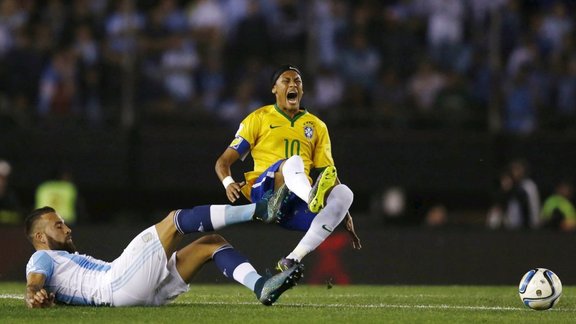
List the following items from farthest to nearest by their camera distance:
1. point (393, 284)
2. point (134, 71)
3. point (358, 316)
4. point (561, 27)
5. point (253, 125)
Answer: point (561, 27) → point (134, 71) → point (393, 284) → point (253, 125) → point (358, 316)

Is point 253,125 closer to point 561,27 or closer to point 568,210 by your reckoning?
point 568,210

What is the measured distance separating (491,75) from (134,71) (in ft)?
15.0

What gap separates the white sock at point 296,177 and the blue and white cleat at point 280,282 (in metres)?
0.93

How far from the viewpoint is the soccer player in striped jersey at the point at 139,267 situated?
29.9 feet

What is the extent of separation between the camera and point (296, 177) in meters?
9.91

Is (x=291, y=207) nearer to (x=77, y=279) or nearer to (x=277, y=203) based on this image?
(x=277, y=203)

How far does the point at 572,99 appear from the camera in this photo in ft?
55.8

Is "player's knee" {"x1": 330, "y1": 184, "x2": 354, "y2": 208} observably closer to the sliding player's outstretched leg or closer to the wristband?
the wristband

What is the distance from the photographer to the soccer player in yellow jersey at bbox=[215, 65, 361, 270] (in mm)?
9875

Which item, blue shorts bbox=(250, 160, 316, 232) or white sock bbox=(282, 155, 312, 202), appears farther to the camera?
blue shorts bbox=(250, 160, 316, 232)

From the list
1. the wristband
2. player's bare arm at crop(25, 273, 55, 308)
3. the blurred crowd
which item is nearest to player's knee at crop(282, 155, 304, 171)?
the wristband

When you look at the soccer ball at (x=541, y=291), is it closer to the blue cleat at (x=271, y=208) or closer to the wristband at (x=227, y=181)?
the blue cleat at (x=271, y=208)

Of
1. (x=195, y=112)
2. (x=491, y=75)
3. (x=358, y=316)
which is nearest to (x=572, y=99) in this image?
(x=491, y=75)

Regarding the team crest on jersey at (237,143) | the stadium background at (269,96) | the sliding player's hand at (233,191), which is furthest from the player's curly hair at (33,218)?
the stadium background at (269,96)
